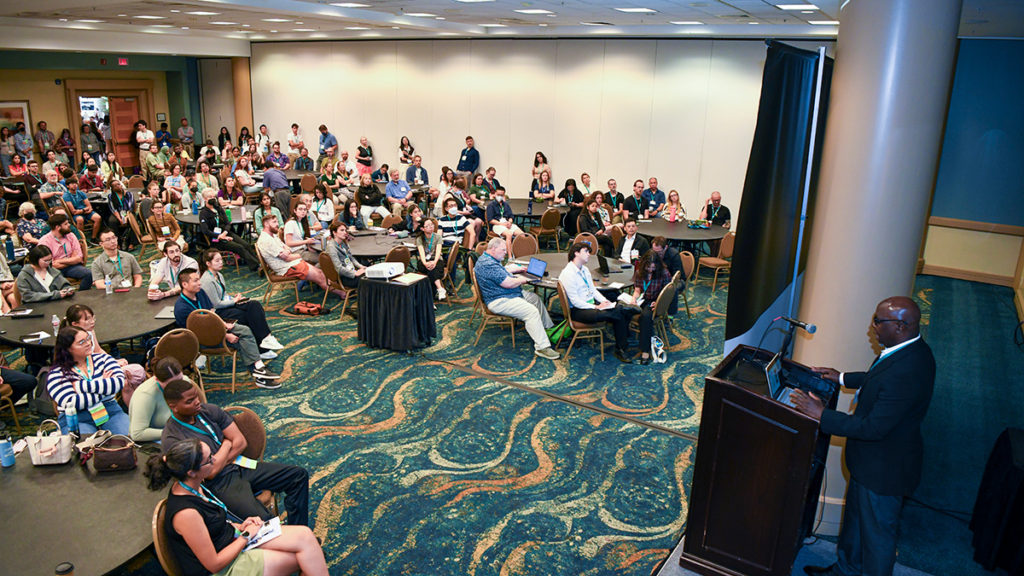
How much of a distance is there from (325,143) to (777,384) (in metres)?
18.0

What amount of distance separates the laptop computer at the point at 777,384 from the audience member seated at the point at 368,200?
31.2ft

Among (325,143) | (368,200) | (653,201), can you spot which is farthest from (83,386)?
(325,143)

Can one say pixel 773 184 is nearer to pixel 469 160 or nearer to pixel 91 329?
pixel 91 329

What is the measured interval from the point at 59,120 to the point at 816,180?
2156 centimetres

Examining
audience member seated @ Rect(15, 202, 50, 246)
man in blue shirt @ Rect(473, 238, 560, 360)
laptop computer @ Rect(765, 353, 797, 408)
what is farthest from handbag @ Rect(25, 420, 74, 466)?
audience member seated @ Rect(15, 202, 50, 246)

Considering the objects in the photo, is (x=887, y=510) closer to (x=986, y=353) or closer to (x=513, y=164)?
(x=986, y=353)

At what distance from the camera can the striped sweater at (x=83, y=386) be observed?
14.9ft

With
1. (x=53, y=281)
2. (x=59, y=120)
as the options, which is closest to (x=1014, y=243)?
(x=53, y=281)

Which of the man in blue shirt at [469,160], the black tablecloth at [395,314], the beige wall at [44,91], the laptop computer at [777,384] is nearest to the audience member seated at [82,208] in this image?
the black tablecloth at [395,314]

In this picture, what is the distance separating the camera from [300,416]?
20.2ft

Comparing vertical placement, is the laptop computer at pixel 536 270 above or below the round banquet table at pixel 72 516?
above

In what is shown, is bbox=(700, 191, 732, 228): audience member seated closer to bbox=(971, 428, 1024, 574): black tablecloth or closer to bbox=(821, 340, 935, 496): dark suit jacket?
bbox=(971, 428, 1024, 574): black tablecloth

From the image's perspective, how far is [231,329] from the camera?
6.74 metres

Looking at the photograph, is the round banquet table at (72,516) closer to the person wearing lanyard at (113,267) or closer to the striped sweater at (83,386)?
Answer: the striped sweater at (83,386)
